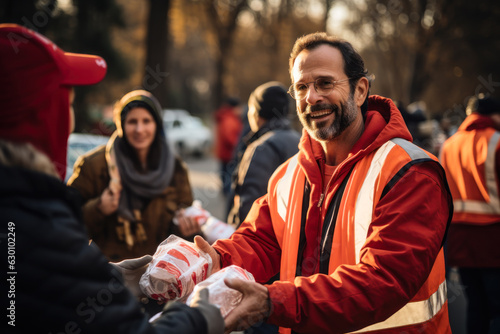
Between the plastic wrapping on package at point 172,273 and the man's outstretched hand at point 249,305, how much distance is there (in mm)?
347

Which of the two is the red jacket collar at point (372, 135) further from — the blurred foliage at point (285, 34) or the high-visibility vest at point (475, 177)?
the blurred foliage at point (285, 34)

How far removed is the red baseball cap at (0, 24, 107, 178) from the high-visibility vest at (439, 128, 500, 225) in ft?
12.0

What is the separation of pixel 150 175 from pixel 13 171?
8.79ft

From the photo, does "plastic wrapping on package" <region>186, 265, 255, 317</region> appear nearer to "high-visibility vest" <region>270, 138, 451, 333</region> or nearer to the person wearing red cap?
the person wearing red cap

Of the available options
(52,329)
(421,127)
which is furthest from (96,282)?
(421,127)

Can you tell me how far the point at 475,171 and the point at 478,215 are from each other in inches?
15.7

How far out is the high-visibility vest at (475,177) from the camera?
430cm

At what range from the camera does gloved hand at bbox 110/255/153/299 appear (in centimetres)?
234

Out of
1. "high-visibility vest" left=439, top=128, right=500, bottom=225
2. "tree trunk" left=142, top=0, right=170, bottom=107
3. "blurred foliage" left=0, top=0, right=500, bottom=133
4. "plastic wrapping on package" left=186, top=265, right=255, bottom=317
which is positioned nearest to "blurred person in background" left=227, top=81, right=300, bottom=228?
"high-visibility vest" left=439, top=128, right=500, bottom=225

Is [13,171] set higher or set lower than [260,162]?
higher

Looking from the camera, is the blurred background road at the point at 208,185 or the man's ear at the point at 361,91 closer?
the man's ear at the point at 361,91

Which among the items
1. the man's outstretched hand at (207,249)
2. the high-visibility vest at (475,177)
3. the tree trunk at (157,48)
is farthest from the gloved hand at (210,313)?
the tree trunk at (157,48)

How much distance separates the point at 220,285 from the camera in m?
2.01

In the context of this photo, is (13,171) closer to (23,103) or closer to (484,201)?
(23,103)
